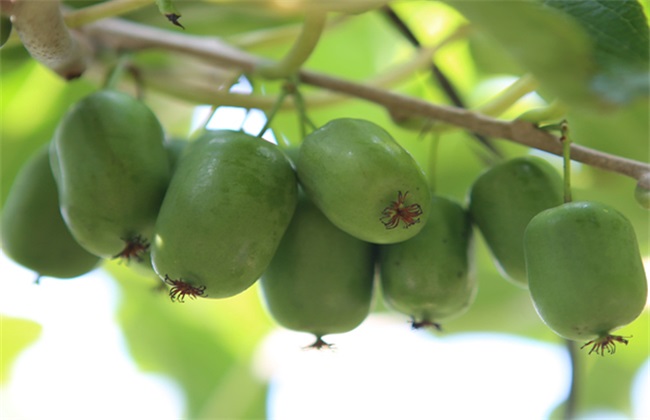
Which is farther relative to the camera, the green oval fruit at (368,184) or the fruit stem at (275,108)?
the fruit stem at (275,108)

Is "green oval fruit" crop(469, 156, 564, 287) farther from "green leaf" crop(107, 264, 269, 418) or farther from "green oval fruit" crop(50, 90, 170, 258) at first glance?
"green leaf" crop(107, 264, 269, 418)

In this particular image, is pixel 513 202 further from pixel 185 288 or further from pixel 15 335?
pixel 15 335

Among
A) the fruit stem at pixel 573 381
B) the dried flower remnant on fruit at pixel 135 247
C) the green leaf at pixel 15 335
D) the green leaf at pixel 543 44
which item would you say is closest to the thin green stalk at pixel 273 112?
the dried flower remnant on fruit at pixel 135 247

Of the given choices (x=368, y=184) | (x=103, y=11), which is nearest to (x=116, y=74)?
(x=103, y=11)

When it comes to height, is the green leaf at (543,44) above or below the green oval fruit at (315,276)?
above

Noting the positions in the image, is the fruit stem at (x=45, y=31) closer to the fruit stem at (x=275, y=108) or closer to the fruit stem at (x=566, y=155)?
the fruit stem at (x=275, y=108)

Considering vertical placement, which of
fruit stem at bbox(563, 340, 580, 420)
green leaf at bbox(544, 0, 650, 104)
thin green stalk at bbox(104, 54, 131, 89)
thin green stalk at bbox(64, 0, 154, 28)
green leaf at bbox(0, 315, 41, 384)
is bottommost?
green leaf at bbox(0, 315, 41, 384)

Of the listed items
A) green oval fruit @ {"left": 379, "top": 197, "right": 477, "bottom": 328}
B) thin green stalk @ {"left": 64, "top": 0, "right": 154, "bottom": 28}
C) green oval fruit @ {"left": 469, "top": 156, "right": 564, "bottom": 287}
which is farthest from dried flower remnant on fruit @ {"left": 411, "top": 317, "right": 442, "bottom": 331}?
thin green stalk @ {"left": 64, "top": 0, "right": 154, "bottom": 28}

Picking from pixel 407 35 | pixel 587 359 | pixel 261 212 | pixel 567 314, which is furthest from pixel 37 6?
pixel 587 359
